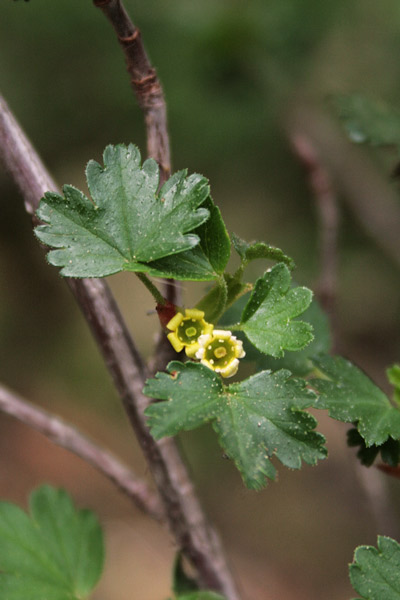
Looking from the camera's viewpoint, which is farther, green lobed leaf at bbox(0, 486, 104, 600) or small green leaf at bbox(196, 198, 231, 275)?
green lobed leaf at bbox(0, 486, 104, 600)

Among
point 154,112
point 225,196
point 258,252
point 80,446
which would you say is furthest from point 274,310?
point 225,196

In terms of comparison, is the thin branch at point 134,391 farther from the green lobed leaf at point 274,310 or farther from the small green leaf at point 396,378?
the small green leaf at point 396,378

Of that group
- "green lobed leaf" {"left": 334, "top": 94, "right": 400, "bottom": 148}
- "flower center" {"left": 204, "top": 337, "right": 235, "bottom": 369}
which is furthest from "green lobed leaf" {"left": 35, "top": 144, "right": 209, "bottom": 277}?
"green lobed leaf" {"left": 334, "top": 94, "right": 400, "bottom": 148}

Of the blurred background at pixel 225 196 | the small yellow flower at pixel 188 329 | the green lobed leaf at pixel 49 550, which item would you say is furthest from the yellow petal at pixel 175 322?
the blurred background at pixel 225 196

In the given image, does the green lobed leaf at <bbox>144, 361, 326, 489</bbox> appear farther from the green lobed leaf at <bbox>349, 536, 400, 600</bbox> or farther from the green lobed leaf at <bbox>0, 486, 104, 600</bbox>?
the green lobed leaf at <bbox>0, 486, 104, 600</bbox>

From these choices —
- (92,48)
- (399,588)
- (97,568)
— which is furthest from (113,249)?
(92,48)

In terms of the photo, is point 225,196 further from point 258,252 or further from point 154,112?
point 258,252
